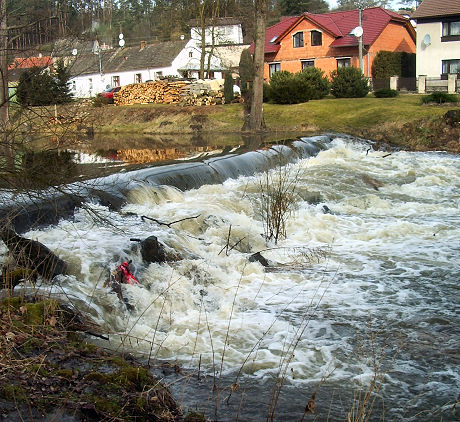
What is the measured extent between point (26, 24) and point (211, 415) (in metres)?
4.23

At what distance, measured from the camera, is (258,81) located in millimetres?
28453

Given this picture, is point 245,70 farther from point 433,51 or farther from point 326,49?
point 433,51

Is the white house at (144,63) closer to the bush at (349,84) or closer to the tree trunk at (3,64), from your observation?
the bush at (349,84)

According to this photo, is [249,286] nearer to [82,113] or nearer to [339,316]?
[339,316]

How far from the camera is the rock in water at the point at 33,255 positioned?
7.21 m

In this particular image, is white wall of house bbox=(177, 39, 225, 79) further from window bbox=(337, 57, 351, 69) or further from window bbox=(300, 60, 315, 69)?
window bbox=(337, 57, 351, 69)

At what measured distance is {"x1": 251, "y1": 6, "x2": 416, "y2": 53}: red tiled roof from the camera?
4541 centimetres

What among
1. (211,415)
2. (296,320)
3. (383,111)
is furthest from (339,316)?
(383,111)

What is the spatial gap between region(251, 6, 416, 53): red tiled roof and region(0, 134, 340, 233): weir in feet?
87.7

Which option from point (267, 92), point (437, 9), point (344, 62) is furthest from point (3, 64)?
point (344, 62)

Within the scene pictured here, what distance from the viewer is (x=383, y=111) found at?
89.8 feet

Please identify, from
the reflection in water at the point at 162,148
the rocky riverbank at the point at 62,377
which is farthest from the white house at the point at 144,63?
the rocky riverbank at the point at 62,377

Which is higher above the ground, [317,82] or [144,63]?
[144,63]

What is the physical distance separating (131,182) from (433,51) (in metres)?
32.8
